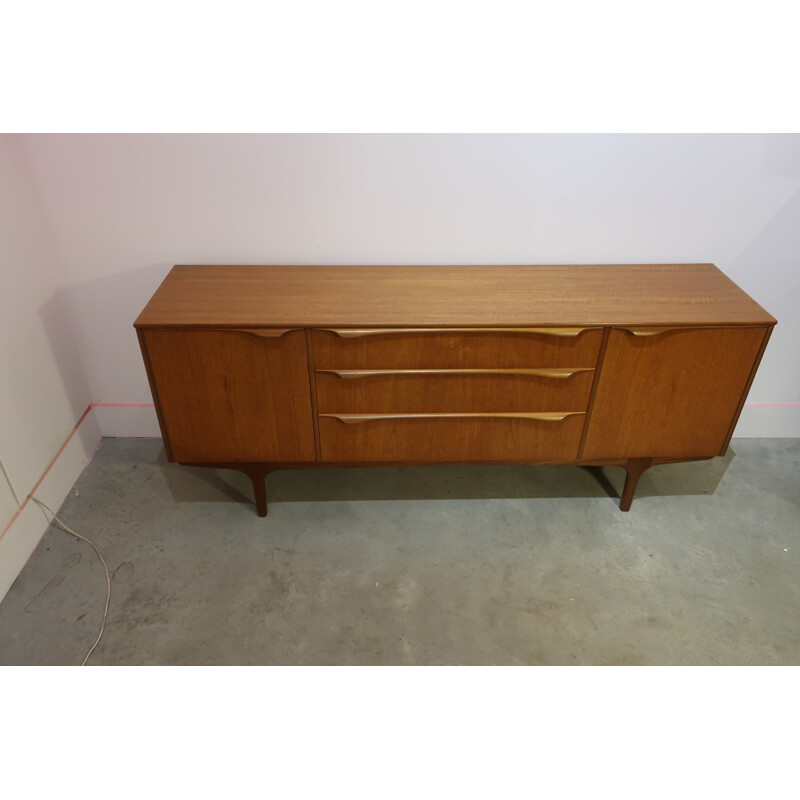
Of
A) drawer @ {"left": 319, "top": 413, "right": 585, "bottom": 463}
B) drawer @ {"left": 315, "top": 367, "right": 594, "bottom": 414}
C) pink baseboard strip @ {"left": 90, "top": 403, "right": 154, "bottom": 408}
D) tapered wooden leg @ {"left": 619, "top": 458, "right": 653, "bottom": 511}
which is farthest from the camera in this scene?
pink baseboard strip @ {"left": 90, "top": 403, "right": 154, "bottom": 408}

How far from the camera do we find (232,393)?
2055mm

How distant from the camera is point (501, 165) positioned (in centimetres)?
217

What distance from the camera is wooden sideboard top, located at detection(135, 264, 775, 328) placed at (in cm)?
196

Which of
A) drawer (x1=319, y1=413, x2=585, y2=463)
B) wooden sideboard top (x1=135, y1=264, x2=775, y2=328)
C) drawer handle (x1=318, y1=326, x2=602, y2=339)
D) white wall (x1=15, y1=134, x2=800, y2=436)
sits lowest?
drawer (x1=319, y1=413, x2=585, y2=463)

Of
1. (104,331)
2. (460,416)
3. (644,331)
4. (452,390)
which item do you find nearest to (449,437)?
(460,416)

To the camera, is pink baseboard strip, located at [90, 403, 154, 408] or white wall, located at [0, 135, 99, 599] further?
pink baseboard strip, located at [90, 403, 154, 408]

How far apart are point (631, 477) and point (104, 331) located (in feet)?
6.96

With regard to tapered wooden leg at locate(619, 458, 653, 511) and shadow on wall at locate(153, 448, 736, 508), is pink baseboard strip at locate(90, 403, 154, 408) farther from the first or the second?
tapered wooden leg at locate(619, 458, 653, 511)

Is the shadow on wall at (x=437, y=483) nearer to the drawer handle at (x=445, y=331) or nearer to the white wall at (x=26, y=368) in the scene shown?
the white wall at (x=26, y=368)

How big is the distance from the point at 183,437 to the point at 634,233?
1776 millimetres

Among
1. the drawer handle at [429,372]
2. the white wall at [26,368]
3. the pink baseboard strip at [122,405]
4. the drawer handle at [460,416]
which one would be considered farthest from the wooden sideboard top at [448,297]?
the pink baseboard strip at [122,405]

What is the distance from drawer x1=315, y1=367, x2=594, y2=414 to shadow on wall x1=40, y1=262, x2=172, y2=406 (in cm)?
88

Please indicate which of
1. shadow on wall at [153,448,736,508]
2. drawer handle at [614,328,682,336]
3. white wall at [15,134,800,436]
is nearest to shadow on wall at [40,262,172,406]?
white wall at [15,134,800,436]

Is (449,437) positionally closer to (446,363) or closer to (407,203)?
(446,363)
